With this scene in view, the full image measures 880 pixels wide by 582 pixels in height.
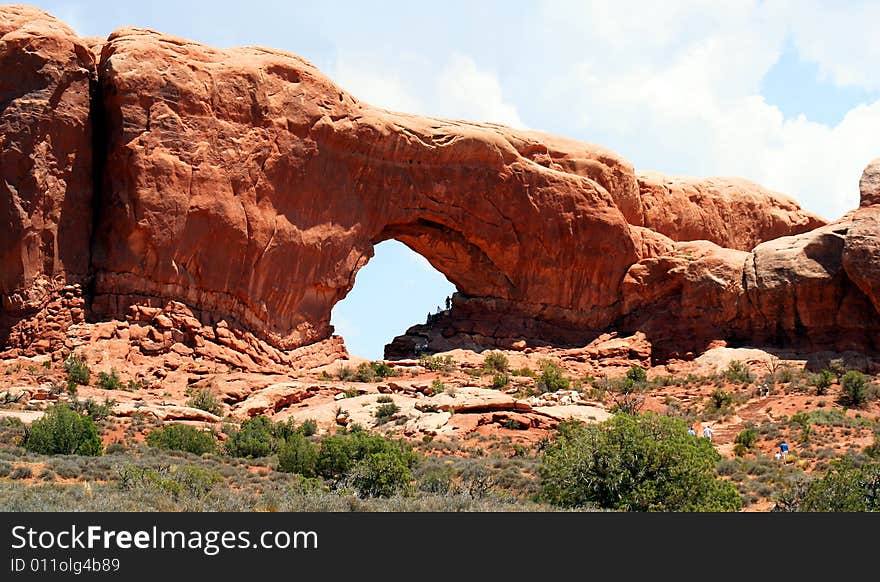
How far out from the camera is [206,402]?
2884 centimetres

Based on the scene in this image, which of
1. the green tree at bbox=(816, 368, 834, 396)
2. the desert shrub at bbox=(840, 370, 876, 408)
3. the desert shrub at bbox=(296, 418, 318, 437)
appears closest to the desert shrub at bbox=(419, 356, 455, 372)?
the desert shrub at bbox=(296, 418, 318, 437)

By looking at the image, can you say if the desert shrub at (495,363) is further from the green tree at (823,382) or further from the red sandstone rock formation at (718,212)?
the green tree at (823,382)

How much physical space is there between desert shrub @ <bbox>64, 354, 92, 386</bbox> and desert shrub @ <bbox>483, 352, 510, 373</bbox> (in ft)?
38.8

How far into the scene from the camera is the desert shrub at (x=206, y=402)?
28.6 meters

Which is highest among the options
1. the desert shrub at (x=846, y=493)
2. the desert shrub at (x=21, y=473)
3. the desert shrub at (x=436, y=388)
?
the desert shrub at (x=436, y=388)

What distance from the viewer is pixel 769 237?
46062mm

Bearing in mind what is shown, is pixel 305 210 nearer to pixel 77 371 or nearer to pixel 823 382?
pixel 77 371

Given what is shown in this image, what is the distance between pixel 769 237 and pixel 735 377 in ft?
40.8

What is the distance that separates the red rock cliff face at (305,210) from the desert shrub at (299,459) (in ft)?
33.8

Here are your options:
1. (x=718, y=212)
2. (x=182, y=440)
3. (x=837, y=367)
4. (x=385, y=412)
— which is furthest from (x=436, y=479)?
(x=718, y=212)

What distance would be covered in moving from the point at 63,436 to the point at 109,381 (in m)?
6.65

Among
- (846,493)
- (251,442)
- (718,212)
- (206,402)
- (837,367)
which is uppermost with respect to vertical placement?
(718,212)

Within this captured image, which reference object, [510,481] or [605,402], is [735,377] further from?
[510,481]

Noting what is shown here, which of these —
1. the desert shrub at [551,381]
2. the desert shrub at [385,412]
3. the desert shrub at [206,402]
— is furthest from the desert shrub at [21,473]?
the desert shrub at [551,381]
